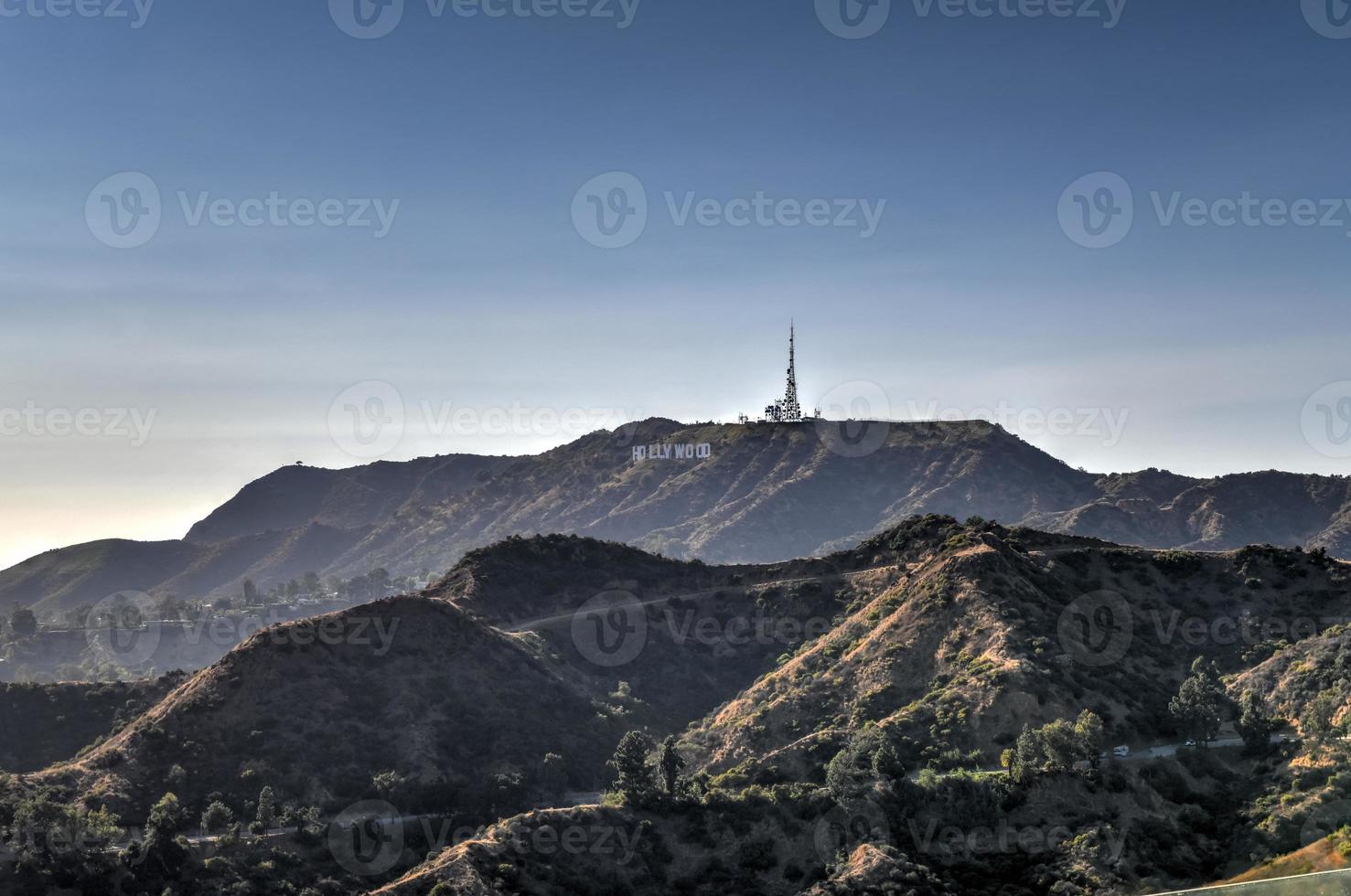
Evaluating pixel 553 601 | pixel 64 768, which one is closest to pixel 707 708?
pixel 553 601

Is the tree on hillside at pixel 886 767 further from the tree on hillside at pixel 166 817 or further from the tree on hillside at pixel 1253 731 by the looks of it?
the tree on hillside at pixel 166 817

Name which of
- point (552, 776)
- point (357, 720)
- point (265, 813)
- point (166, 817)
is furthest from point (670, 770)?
point (166, 817)

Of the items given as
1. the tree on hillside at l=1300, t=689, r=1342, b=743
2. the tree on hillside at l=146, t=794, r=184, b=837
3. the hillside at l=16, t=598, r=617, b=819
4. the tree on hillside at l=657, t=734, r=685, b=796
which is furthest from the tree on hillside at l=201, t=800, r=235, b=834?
the tree on hillside at l=1300, t=689, r=1342, b=743

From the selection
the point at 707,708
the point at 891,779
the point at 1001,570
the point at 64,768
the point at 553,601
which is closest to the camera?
the point at 891,779

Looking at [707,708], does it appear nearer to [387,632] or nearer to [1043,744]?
[387,632]

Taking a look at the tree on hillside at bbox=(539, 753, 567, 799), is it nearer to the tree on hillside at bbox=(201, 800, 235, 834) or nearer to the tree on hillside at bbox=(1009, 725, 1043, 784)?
the tree on hillside at bbox=(201, 800, 235, 834)

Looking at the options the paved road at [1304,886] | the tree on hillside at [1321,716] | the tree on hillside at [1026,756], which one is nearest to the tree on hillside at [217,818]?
the tree on hillside at [1026,756]

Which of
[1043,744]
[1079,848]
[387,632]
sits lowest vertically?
[1079,848]
